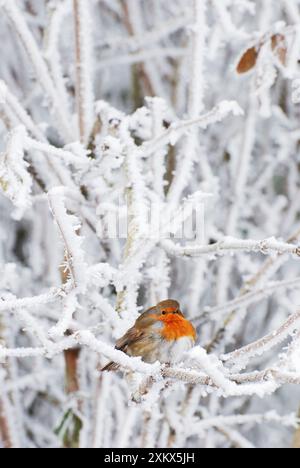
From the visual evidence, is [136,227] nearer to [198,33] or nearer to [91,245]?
[198,33]

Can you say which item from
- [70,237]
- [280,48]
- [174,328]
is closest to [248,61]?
[280,48]

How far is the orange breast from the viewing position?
258 centimetres

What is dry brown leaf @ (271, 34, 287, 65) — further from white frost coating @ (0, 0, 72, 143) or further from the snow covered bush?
white frost coating @ (0, 0, 72, 143)

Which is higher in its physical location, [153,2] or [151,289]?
[153,2]

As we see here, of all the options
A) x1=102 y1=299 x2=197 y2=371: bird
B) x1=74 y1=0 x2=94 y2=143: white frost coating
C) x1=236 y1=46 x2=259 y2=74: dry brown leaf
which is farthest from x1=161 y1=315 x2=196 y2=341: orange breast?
x1=236 y1=46 x2=259 y2=74: dry brown leaf

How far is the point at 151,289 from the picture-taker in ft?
9.16

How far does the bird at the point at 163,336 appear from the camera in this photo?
255 centimetres

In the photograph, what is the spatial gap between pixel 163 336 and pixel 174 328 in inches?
1.9

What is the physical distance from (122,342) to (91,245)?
1038mm

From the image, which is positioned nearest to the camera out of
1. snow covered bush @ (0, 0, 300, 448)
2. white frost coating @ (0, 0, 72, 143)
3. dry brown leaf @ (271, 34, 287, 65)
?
snow covered bush @ (0, 0, 300, 448)

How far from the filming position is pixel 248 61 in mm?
2596

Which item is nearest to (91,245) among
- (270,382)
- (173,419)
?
(173,419)

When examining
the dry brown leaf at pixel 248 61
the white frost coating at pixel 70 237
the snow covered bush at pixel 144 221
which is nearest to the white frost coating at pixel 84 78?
the snow covered bush at pixel 144 221
